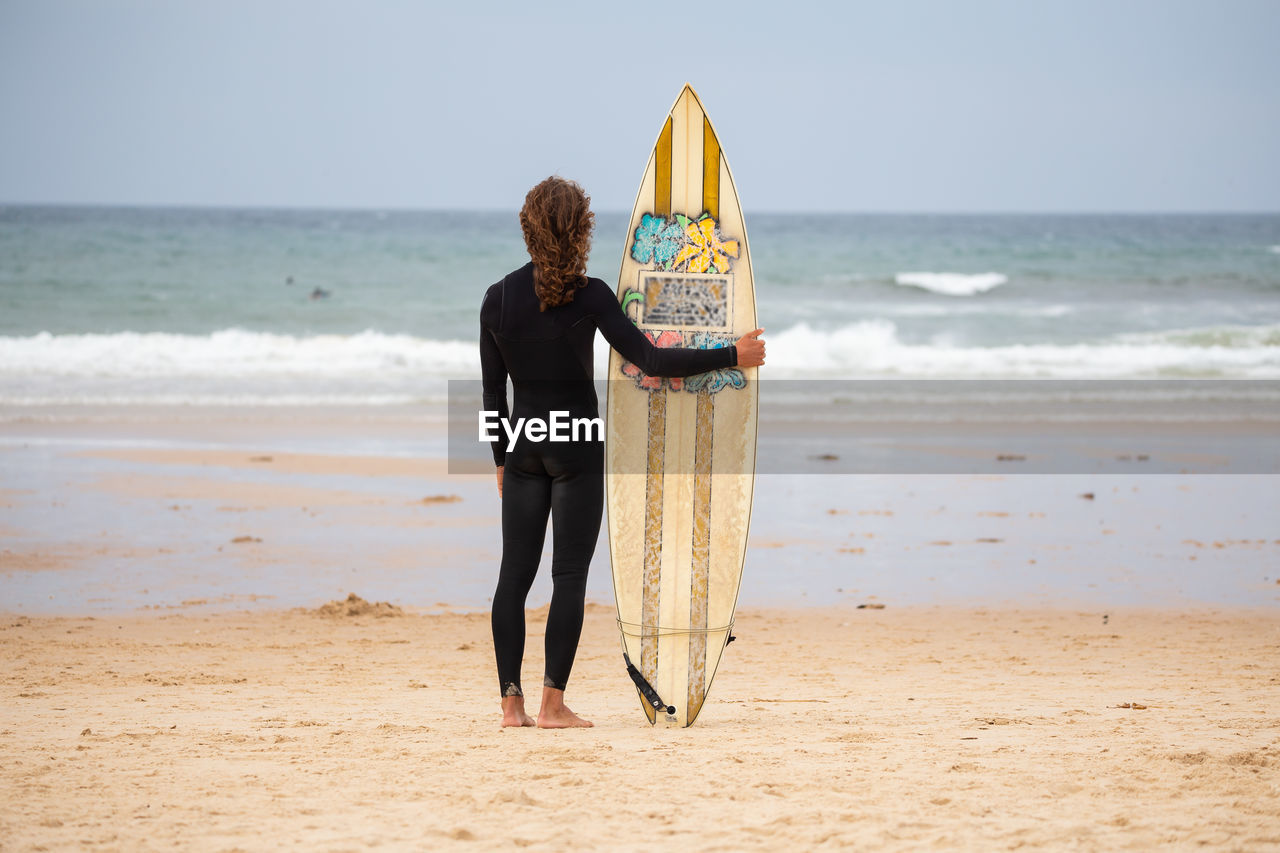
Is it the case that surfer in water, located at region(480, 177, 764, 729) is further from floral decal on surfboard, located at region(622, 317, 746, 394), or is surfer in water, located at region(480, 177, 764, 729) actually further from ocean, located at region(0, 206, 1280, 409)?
ocean, located at region(0, 206, 1280, 409)

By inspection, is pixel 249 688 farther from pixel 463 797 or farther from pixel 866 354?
pixel 866 354

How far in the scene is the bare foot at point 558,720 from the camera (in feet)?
10.8

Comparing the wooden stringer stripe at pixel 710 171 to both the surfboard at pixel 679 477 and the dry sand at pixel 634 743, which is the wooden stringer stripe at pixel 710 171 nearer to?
the surfboard at pixel 679 477

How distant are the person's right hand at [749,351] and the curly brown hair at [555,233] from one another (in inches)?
21.3

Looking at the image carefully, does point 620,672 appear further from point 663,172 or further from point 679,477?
point 663,172

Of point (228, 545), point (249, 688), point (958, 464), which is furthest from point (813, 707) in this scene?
point (958, 464)

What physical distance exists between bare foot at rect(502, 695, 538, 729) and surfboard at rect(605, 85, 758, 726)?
375mm

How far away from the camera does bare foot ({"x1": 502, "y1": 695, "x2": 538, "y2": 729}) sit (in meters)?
3.32

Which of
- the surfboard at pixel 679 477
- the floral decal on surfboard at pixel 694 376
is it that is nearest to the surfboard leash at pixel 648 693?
the surfboard at pixel 679 477

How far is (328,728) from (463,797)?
0.86 meters

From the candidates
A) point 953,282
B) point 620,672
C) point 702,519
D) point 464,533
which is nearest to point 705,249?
point 702,519

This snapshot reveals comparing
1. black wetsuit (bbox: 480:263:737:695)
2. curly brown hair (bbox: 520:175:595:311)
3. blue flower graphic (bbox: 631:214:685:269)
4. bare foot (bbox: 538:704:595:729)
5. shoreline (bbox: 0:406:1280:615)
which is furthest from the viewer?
shoreline (bbox: 0:406:1280:615)

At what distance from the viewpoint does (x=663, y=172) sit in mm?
3768

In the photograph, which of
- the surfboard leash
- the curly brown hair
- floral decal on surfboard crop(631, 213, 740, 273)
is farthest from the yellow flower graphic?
the surfboard leash
